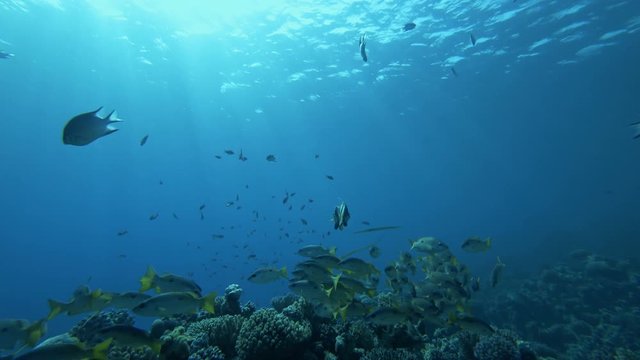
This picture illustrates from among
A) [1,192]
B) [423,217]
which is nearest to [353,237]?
[423,217]

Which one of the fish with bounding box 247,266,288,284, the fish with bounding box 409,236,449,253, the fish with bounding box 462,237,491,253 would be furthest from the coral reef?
the fish with bounding box 462,237,491,253

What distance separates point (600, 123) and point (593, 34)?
124 feet

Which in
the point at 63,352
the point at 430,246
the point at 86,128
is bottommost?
the point at 430,246

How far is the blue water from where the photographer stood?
2706cm

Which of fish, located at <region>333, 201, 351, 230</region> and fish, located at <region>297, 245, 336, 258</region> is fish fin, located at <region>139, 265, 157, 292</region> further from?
fish, located at <region>297, 245, 336, 258</region>

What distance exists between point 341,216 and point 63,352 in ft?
13.3

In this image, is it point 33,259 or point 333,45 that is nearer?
point 333,45

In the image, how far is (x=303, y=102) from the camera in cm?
4194

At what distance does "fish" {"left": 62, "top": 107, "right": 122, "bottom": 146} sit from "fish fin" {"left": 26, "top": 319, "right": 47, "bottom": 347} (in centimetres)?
306

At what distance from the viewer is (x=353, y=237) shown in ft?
508

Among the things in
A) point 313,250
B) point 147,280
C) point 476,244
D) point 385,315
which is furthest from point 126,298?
point 476,244

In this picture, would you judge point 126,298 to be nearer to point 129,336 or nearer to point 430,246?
point 129,336

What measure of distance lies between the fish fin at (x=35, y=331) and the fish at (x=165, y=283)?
5.29ft

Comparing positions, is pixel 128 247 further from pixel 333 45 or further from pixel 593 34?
pixel 593 34
